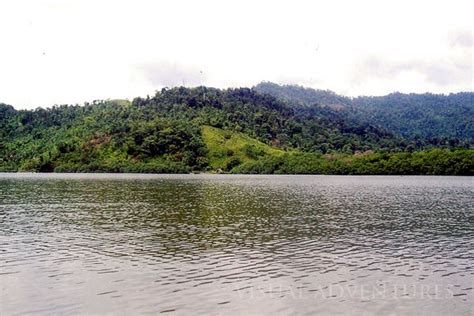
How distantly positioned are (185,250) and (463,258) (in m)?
24.6

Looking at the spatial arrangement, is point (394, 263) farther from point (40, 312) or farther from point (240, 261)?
point (40, 312)

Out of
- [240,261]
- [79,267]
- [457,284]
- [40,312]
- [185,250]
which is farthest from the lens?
[185,250]

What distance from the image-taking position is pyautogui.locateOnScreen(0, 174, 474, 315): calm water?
27.8 m

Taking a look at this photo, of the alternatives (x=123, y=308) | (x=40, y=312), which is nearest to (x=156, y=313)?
(x=123, y=308)

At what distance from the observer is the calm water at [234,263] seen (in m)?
27.8

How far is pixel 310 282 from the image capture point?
32312mm

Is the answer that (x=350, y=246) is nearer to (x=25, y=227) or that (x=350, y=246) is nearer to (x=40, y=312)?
(x=40, y=312)

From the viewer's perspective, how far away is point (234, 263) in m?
37.8

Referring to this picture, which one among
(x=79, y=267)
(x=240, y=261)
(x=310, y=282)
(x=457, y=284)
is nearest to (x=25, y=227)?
(x=79, y=267)

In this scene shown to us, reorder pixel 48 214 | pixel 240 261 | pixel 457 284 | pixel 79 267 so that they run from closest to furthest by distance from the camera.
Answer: pixel 457 284 < pixel 79 267 < pixel 240 261 < pixel 48 214

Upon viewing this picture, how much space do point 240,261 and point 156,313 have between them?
13.5 m

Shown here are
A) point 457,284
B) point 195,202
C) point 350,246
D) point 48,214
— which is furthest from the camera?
point 195,202

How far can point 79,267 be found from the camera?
3609 cm

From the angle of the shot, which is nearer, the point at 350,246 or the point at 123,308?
the point at 123,308
